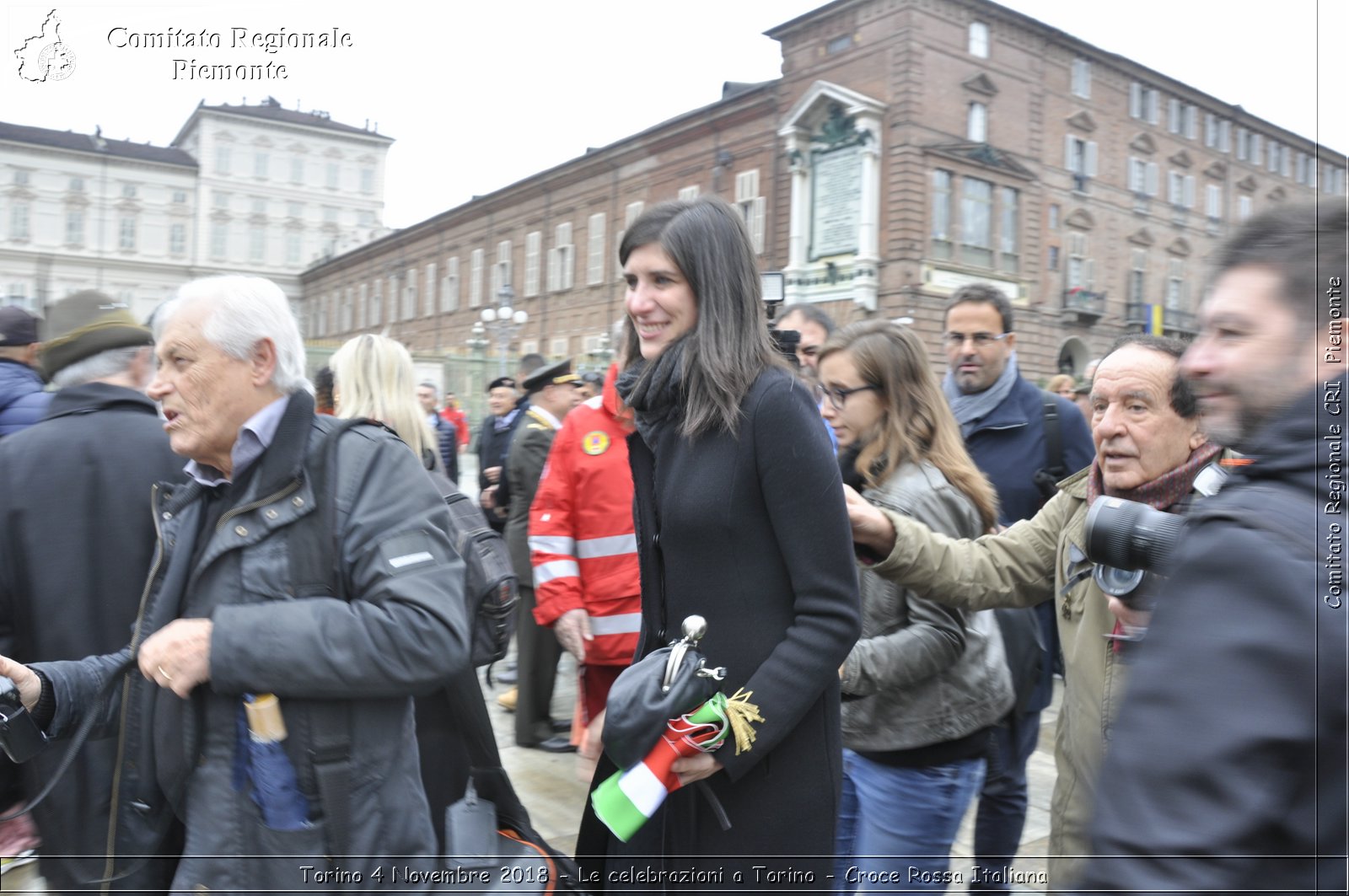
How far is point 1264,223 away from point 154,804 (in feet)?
7.15

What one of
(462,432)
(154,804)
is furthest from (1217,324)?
(462,432)

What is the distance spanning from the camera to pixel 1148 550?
165 cm

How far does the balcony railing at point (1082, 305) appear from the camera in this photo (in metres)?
29.3

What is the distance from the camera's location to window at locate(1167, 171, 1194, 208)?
109 feet

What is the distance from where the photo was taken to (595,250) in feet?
112

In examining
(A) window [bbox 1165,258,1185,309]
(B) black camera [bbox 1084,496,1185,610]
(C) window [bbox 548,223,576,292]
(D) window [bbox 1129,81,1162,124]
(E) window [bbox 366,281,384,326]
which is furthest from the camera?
(E) window [bbox 366,281,384,326]

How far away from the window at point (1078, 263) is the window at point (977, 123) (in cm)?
516

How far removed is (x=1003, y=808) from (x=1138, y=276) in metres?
34.0

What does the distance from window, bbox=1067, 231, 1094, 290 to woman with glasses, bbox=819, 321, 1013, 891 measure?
97.5 ft

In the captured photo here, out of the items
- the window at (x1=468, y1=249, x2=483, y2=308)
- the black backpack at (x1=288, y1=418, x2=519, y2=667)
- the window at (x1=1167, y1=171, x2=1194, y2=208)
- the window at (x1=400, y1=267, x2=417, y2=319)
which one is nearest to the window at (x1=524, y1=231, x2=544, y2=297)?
the window at (x1=468, y1=249, x2=483, y2=308)

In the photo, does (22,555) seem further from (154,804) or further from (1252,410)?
(1252,410)

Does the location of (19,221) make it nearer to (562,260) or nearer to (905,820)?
(905,820)

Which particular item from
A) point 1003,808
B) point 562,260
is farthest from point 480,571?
point 562,260

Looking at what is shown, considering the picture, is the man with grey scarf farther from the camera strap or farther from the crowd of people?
the camera strap
